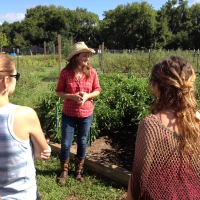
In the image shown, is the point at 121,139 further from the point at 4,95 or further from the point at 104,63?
the point at 104,63

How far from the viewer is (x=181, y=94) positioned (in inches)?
57.2

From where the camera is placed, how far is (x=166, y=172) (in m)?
1.47

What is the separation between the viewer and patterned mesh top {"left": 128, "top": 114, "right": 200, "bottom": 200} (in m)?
1.45

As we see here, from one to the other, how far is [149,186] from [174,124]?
0.37m

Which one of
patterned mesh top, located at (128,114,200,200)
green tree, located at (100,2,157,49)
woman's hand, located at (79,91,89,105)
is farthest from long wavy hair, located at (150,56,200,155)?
green tree, located at (100,2,157,49)

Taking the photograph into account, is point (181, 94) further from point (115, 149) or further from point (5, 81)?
point (115, 149)

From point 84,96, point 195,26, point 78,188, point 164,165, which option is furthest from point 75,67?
point 195,26

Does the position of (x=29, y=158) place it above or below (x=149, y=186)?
above

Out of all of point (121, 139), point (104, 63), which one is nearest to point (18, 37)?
point (104, 63)

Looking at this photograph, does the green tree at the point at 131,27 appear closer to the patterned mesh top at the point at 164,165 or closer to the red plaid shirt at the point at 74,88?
the red plaid shirt at the point at 74,88

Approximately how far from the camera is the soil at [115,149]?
12.8 feet

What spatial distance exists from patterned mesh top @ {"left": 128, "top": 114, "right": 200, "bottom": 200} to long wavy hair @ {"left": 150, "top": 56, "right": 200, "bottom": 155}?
52mm

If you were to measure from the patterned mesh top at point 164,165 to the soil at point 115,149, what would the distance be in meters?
2.22

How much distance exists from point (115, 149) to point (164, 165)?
9.61 feet
